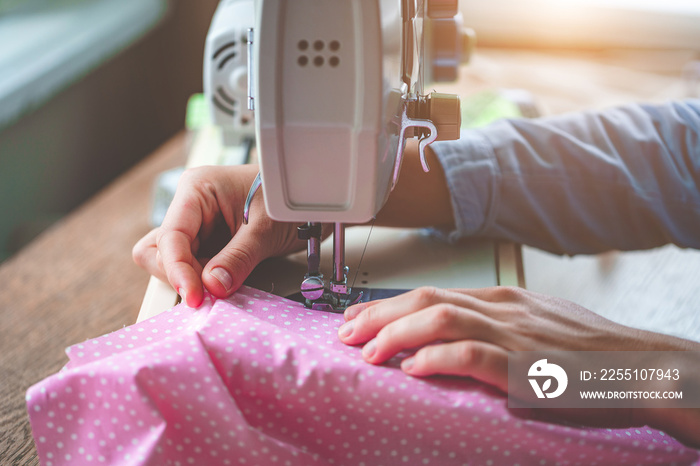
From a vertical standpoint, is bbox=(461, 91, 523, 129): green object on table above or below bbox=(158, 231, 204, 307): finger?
below

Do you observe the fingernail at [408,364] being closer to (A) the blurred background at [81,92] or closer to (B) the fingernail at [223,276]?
(B) the fingernail at [223,276]

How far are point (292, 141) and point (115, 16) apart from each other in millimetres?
1745

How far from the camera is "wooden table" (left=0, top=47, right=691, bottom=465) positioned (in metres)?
0.83

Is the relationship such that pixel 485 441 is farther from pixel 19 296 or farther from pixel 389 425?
pixel 19 296

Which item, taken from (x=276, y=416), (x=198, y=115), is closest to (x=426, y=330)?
(x=276, y=416)

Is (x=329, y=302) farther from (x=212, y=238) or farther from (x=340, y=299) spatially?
(x=212, y=238)

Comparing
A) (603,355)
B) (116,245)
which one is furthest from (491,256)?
(116,245)

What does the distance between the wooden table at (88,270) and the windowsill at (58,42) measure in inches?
12.7

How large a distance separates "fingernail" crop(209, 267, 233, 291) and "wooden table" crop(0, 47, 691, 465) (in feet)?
0.85

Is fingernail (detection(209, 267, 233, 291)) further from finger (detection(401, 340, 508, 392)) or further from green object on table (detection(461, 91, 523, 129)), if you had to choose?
green object on table (detection(461, 91, 523, 129))

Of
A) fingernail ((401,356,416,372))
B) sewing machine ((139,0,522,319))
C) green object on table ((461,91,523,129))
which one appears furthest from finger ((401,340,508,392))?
green object on table ((461,91,523,129))

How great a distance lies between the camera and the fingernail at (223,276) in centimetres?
61

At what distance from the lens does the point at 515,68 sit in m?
1.92

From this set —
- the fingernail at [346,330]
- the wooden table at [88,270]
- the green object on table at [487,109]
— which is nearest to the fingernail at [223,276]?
the fingernail at [346,330]
